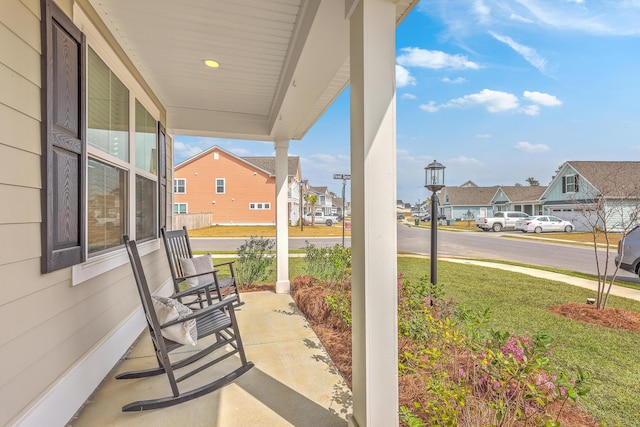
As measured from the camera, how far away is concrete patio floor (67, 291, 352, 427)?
1.67 meters

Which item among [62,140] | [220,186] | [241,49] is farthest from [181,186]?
[62,140]

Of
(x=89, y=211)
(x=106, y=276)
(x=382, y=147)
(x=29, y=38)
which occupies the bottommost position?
(x=106, y=276)

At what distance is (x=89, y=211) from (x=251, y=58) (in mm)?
1919

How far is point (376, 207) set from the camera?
1347 millimetres

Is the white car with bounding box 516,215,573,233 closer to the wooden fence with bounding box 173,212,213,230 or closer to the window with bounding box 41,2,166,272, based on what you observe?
the window with bounding box 41,2,166,272

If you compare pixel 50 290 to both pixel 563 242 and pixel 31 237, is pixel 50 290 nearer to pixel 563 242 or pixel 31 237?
pixel 31 237

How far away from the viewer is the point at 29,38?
1.40m

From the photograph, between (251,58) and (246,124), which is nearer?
(251,58)

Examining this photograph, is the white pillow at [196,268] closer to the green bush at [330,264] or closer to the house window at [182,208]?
the green bush at [330,264]

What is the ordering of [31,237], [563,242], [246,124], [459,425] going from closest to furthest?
1. [459,425]
2. [31,237]
3. [246,124]
4. [563,242]

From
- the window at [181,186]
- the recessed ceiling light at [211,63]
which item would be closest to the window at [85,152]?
the recessed ceiling light at [211,63]

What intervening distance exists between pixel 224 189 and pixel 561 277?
57.2 ft

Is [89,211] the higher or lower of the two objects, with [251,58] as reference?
lower

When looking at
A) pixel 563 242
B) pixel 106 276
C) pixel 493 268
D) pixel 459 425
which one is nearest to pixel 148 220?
pixel 106 276
